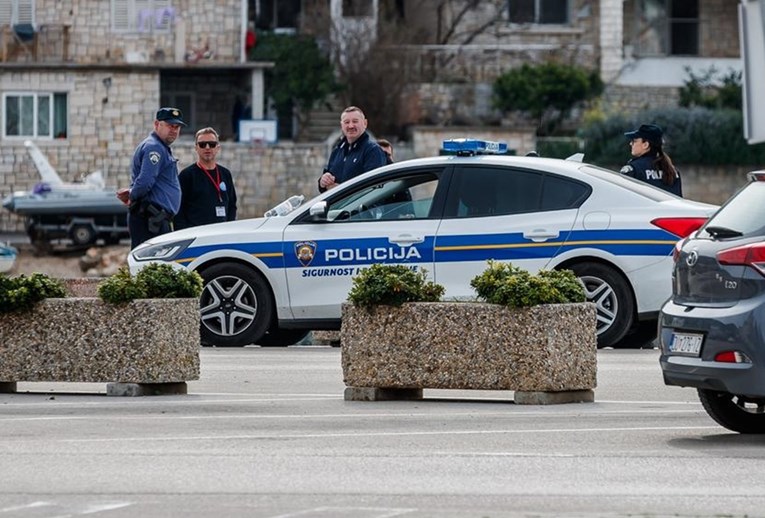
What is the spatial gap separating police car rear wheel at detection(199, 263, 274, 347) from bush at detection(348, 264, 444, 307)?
3.98 metres

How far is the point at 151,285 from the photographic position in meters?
13.3

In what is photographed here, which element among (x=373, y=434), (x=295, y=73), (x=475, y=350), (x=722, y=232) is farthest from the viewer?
(x=295, y=73)

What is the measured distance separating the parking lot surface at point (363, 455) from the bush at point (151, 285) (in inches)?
26.2

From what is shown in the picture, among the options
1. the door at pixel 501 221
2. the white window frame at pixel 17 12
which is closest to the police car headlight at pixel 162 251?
the door at pixel 501 221

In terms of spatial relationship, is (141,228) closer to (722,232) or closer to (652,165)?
(652,165)

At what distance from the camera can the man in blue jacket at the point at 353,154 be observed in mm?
18250

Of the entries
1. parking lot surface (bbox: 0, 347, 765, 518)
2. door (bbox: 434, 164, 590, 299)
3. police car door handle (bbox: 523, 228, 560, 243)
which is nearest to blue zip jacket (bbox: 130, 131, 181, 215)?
door (bbox: 434, 164, 590, 299)

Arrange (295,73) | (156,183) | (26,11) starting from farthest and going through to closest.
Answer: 1. (26,11)
2. (295,73)
3. (156,183)

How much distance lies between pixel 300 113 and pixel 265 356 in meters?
38.8

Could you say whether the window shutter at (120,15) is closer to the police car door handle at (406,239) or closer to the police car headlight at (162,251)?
the police car headlight at (162,251)

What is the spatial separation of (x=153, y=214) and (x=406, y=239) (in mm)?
2386

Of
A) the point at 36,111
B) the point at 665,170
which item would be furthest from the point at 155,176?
the point at 36,111

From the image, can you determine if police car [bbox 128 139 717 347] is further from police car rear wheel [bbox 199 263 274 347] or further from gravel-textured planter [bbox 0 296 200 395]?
gravel-textured planter [bbox 0 296 200 395]

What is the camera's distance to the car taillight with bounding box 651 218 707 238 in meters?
16.4
